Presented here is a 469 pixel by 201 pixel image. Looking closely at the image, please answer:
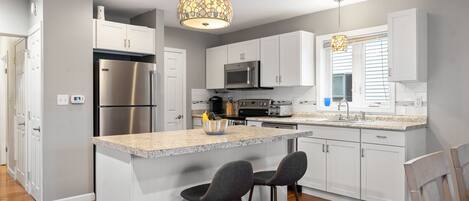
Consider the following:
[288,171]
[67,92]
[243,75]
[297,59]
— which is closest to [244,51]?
[243,75]

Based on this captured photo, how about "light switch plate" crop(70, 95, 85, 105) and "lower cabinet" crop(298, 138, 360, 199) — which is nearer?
"lower cabinet" crop(298, 138, 360, 199)

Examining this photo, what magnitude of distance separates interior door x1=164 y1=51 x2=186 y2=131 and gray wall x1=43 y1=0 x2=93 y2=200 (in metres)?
1.74

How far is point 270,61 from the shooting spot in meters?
4.91

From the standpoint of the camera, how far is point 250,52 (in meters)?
5.21

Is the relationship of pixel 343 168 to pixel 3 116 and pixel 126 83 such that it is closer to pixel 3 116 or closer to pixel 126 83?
pixel 126 83

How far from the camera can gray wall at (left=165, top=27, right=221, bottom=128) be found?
5.64m

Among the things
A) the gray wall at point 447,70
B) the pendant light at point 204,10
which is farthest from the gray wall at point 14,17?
the gray wall at point 447,70

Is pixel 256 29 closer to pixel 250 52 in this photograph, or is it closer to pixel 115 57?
pixel 250 52

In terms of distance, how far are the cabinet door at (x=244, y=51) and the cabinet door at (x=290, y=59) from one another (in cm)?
→ 50

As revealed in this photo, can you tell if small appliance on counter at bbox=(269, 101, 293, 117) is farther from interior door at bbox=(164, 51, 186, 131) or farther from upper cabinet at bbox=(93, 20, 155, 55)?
upper cabinet at bbox=(93, 20, 155, 55)

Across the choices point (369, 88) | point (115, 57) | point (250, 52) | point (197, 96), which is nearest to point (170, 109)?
point (197, 96)

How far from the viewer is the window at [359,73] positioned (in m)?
4.02

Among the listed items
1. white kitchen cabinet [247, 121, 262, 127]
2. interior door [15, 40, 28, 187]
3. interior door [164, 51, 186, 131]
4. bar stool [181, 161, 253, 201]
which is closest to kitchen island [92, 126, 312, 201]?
bar stool [181, 161, 253, 201]

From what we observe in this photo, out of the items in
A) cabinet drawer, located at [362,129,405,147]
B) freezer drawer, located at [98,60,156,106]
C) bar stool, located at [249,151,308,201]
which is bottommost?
bar stool, located at [249,151,308,201]
